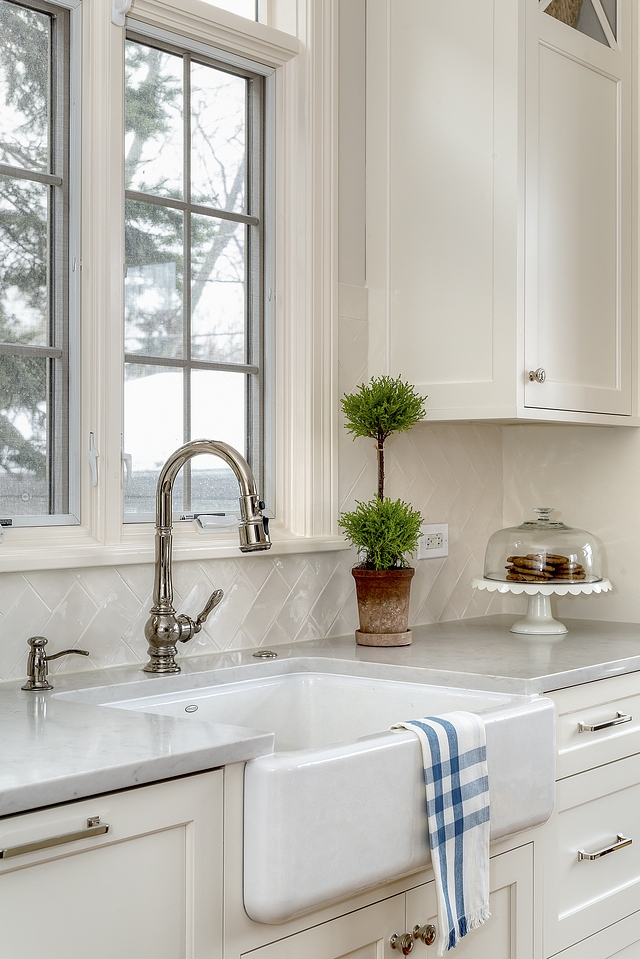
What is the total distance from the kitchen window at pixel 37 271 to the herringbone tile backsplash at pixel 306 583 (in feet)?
0.52

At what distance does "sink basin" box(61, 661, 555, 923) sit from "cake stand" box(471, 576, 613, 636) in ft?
1.90

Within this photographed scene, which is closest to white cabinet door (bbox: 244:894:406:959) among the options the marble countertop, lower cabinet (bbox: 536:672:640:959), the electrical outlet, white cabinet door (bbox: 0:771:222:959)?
white cabinet door (bbox: 0:771:222:959)

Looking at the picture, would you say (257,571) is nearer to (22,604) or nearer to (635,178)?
(22,604)

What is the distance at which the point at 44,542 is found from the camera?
1.80 m

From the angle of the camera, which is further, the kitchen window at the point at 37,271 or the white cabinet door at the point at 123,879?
the kitchen window at the point at 37,271

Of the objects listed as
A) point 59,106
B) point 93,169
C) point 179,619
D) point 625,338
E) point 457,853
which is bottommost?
point 457,853

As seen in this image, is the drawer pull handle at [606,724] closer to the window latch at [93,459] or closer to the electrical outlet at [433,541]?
the electrical outlet at [433,541]

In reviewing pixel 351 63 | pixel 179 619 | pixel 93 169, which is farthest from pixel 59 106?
pixel 179 619

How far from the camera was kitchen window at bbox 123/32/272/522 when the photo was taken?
202 centimetres

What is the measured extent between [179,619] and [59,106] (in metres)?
1.00

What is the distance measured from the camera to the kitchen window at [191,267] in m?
2.02

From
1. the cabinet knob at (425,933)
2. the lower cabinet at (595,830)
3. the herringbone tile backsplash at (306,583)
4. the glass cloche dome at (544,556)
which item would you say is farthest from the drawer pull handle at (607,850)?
the herringbone tile backsplash at (306,583)

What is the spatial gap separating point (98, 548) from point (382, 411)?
709 mm

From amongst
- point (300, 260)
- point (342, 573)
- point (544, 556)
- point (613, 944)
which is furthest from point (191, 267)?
point (613, 944)
